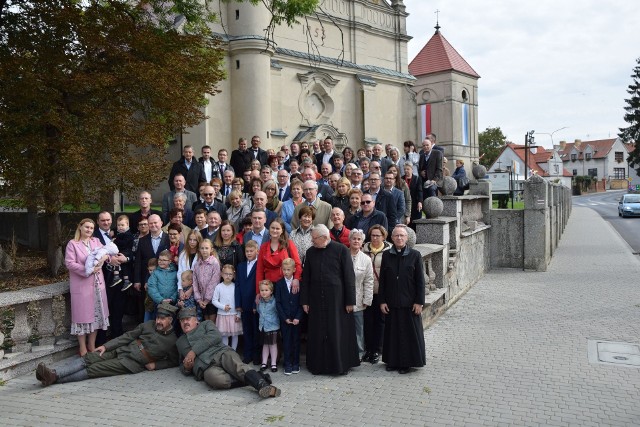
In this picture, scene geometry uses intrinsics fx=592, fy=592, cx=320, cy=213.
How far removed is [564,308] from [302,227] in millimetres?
6406

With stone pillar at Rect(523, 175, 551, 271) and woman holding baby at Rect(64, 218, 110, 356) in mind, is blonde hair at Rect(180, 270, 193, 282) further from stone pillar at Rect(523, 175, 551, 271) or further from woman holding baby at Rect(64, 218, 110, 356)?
stone pillar at Rect(523, 175, 551, 271)

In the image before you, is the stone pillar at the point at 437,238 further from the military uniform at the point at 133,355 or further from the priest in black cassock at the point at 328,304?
the military uniform at the point at 133,355

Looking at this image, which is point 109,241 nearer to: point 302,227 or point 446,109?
point 302,227

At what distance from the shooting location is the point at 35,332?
25.3 feet

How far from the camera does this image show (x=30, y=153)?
1083 centimetres

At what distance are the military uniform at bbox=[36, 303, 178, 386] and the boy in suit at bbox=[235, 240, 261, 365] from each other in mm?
859

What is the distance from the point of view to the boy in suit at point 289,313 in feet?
24.3

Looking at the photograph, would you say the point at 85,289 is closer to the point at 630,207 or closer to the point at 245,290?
the point at 245,290

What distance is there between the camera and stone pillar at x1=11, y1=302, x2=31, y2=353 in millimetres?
7105

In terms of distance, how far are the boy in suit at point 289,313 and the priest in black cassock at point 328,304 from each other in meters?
0.15

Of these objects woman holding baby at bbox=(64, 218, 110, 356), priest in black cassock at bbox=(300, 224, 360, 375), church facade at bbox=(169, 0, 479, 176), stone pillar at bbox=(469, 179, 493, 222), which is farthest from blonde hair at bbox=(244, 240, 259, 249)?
church facade at bbox=(169, 0, 479, 176)

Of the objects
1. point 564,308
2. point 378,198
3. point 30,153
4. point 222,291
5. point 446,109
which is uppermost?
point 446,109

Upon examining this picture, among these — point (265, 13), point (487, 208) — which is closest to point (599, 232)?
point (487, 208)

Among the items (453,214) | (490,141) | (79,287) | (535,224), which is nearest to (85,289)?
(79,287)
